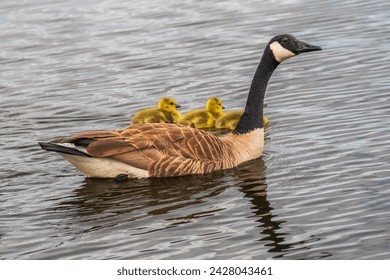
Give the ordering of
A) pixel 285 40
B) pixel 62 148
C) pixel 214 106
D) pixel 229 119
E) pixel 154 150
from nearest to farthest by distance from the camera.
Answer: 1. pixel 62 148
2. pixel 154 150
3. pixel 285 40
4. pixel 214 106
5. pixel 229 119

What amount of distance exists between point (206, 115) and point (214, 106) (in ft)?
0.56

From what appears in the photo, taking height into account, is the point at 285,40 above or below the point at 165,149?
above

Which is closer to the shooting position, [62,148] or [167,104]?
[62,148]

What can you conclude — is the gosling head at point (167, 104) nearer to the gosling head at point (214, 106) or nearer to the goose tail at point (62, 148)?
the gosling head at point (214, 106)

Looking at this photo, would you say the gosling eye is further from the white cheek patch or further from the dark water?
the dark water

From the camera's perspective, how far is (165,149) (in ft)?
43.4

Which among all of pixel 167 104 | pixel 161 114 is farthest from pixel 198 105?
pixel 161 114

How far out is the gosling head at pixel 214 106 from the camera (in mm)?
15555

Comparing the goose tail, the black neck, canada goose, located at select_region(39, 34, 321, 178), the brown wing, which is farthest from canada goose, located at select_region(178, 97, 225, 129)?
the goose tail

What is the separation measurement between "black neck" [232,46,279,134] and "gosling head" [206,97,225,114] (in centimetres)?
134

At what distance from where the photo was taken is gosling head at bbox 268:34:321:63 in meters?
14.1

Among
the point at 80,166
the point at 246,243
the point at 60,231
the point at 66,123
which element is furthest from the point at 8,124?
the point at 246,243

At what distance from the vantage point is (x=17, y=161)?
13852 millimetres

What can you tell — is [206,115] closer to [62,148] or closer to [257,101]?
[257,101]
